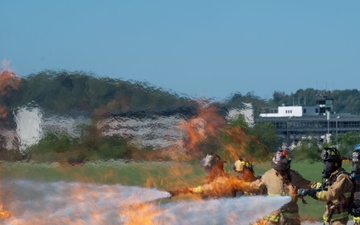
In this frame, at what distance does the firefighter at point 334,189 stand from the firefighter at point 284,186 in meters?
0.48

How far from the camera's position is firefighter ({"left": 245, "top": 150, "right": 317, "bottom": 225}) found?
587 inches

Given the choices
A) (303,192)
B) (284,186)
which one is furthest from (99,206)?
(303,192)

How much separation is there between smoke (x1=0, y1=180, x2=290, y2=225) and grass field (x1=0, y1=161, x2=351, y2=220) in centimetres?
15

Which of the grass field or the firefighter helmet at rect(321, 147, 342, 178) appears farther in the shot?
the grass field

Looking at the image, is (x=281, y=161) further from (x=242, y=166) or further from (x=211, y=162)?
(x=211, y=162)

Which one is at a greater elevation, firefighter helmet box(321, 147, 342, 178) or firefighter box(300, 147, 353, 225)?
firefighter helmet box(321, 147, 342, 178)

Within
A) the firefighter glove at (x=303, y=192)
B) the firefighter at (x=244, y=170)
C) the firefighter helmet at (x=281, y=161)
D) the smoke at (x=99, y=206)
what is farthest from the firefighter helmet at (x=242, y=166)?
the firefighter glove at (x=303, y=192)

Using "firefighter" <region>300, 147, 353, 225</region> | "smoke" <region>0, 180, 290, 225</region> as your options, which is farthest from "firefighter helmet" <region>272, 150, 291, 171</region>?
"smoke" <region>0, 180, 290, 225</region>

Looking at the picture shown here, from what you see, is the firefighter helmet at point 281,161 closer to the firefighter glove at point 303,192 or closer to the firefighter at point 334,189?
the firefighter at point 334,189

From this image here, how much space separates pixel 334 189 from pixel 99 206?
4271 millimetres

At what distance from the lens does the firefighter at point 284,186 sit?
48.9ft

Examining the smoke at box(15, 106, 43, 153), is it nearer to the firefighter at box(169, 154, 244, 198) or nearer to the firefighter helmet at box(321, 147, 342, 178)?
the firefighter at box(169, 154, 244, 198)

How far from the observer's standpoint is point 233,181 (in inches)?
656

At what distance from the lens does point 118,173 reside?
17.8 m
